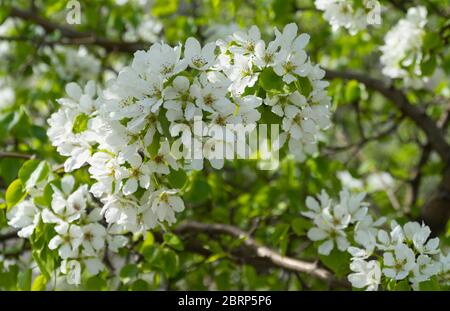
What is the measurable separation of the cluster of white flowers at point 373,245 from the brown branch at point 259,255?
0.55 feet

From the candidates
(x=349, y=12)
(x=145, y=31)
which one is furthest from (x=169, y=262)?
(x=145, y=31)

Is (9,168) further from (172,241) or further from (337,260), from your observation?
(337,260)

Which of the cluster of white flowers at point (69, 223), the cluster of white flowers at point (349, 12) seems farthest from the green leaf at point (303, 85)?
the cluster of white flowers at point (349, 12)

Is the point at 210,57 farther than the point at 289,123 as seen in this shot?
No

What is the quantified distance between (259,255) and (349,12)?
82 cm

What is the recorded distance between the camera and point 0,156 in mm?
1938

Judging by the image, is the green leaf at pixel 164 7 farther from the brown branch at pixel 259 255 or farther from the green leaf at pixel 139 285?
the green leaf at pixel 139 285

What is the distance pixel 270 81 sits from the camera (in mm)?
1465

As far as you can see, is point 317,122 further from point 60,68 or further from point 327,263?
point 60,68

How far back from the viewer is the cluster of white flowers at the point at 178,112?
137 cm

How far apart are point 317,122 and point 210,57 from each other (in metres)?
0.35

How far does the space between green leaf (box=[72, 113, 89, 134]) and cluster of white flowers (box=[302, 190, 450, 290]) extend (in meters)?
0.66
